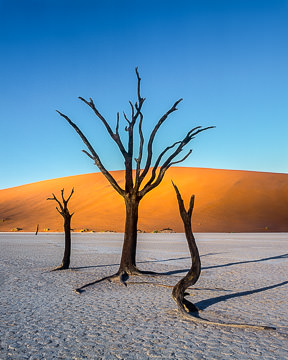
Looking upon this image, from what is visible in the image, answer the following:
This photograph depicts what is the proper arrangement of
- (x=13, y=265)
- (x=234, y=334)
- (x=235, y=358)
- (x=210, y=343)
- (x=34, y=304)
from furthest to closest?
(x=13, y=265)
(x=34, y=304)
(x=234, y=334)
(x=210, y=343)
(x=235, y=358)

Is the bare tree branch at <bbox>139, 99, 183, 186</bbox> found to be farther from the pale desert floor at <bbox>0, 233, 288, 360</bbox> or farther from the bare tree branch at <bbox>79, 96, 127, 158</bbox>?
the pale desert floor at <bbox>0, 233, 288, 360</bbox>

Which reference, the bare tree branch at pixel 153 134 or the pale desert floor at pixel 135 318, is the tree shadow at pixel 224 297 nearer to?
the pale desert floor at pixel 135 318

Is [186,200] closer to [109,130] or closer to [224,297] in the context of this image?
[109,130]

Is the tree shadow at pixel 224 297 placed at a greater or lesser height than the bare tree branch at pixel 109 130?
lesser

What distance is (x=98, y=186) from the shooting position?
281ft

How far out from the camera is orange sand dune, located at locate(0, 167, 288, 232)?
170 feet

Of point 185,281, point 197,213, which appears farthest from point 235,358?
point 197,213

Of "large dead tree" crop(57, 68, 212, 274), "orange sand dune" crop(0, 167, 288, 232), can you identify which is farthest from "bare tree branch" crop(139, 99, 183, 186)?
"orange sand dune" crop(0, 167, 288, 232)

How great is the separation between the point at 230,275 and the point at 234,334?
6.05 m

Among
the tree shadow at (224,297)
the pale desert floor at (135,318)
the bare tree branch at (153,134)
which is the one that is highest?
the bare tree branch at (153,134)

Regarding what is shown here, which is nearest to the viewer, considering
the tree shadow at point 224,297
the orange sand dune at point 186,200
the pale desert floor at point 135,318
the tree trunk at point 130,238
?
the pale desert floor at point 135,318

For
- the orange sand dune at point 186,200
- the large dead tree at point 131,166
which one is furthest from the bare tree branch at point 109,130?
the orange sand dune at point 186,200

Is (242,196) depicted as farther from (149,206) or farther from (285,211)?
(149,206)

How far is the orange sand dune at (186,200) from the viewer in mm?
51750
